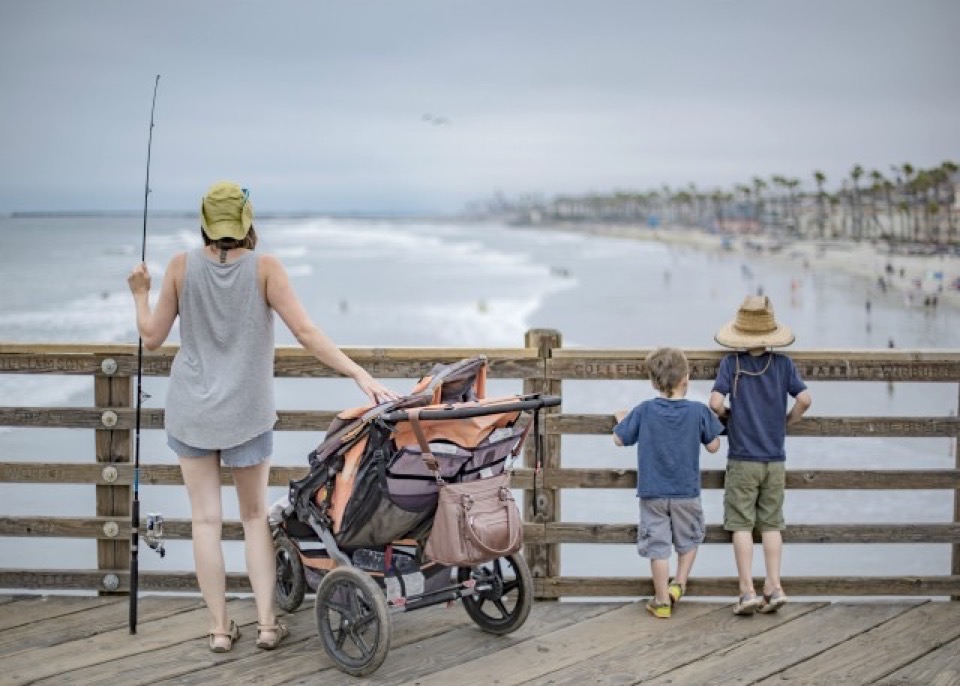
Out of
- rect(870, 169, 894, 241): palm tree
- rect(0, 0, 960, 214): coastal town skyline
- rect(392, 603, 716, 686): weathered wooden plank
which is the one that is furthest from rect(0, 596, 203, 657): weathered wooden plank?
rect(870, 169, 894, 241): palm tree

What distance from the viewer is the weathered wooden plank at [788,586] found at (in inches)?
186

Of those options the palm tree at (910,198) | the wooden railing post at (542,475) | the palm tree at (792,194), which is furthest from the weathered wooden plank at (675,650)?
the palm tree at (792,194)

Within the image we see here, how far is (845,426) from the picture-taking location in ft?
15.3

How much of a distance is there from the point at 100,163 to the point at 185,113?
63.1 feet

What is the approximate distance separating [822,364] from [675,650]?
1.34 metres

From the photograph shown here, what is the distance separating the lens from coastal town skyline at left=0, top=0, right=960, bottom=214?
2356 inches

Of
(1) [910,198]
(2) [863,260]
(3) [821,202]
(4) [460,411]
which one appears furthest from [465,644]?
(3) [821,202]

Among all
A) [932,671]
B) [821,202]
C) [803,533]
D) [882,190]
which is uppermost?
[821,202]

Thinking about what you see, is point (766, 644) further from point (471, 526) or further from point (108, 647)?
point (108, 647)

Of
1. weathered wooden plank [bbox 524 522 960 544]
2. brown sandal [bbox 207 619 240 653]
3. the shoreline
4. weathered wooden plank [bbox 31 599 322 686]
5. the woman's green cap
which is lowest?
weathered wooden plank [bbox 31 599 322 686]

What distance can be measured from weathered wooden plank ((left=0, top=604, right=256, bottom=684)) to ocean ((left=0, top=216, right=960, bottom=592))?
1.51 meters

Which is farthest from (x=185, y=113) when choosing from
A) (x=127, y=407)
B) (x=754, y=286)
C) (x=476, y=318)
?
(x=127, y=407)

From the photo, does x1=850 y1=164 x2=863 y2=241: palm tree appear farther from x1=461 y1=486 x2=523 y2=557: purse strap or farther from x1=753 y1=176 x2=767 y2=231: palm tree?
x1=461 y1=486 x2=523 y2=557: purse strap

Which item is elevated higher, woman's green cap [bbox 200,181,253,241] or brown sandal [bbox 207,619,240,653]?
woman's green cap [bbox 200,181,253,241]
